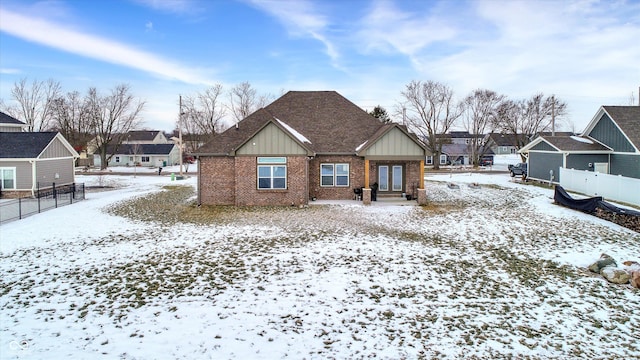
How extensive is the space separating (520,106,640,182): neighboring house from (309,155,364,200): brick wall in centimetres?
1715

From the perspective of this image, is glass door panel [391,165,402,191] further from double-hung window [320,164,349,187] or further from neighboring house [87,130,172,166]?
neighboring house [87,130,172,166]

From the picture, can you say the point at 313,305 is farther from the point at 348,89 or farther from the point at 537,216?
the point at 348,89

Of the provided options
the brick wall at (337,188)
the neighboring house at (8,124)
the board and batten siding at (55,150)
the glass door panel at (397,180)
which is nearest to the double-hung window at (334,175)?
the brick wall at (337,188)

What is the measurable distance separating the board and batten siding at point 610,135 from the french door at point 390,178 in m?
16.5

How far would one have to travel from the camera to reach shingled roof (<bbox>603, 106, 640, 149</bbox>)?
86.8 feet

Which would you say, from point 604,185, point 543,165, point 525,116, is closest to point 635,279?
point 604,185

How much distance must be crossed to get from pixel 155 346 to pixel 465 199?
21.2 metres

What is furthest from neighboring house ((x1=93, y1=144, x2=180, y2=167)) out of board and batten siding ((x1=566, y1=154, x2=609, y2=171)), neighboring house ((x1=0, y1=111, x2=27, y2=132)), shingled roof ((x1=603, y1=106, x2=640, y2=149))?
shingled roof ((x1=603, y1=106, x2=640, y2=149))

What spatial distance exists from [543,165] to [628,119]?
658 cm

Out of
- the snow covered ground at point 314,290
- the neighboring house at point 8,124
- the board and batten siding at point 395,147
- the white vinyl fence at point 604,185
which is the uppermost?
the neighboring house at point 8,124

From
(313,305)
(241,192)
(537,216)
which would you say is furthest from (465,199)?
(313,305)

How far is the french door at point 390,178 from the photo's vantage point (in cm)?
2462

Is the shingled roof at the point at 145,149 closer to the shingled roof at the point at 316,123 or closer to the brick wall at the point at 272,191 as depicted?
the shingled roof at the point at 316,123

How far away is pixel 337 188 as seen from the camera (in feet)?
77.8
